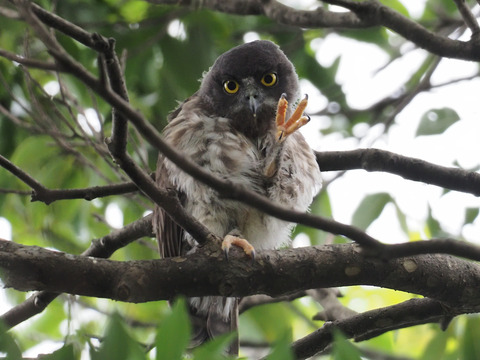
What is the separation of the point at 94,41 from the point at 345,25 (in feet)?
6.12

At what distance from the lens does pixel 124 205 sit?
4637mm

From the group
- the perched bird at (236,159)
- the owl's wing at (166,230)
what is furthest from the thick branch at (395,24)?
the owl's wing at (166,230)

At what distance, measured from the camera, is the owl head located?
12.5ft

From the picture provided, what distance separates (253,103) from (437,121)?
109cm

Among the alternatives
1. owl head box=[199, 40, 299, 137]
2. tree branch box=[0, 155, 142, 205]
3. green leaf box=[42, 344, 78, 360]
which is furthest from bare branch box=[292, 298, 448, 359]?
green leaf box=[42, 344, 78, 360]

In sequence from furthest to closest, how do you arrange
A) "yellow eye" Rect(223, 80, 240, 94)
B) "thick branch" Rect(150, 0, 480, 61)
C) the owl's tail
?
"yellow eye" Rect(223, 80, 240, 94) → the owl's tail → "thick branch" Rect(150, 0, 480, 61)

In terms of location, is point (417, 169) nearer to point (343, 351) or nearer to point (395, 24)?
point (395, 24)

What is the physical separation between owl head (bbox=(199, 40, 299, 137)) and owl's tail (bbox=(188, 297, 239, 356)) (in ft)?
3.39

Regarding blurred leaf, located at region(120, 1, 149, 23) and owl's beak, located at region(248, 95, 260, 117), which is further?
blurred leaf, located at region(120, 1, 149, 23)

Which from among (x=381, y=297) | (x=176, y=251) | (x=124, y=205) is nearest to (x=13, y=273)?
(x=176, y=251)

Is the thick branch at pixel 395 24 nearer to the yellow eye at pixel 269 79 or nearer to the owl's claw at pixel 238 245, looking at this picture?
the yellow eye at pixel 269 79

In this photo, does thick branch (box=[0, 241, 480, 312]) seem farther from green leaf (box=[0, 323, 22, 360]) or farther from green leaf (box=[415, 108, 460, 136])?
green leaf (box=[415, 108, 460, 136])

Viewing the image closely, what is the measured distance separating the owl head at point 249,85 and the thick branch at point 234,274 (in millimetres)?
1364

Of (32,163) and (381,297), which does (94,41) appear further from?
(381,297)
